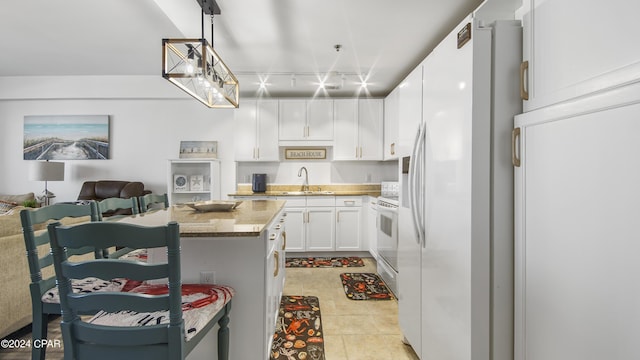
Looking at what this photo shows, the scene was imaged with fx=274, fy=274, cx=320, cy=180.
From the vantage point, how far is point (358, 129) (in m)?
4.29

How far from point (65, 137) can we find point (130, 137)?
106 cm

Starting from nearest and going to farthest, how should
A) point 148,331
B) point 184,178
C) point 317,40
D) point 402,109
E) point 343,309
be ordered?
point 148,331 → point 402,109 → point 343,309 → point 317,40 → point 184,178

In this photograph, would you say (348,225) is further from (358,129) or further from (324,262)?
(358,129)

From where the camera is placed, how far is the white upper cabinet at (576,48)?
2.57 feet

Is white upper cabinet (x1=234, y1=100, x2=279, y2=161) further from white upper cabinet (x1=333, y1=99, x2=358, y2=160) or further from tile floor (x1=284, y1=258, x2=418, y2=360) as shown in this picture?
tile floor (x1=284, y1=258, x2=418, y2=360)

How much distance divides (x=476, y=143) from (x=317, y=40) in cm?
221

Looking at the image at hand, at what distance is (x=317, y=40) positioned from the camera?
2.85 metres

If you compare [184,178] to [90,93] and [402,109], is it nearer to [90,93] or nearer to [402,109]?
[90,93]

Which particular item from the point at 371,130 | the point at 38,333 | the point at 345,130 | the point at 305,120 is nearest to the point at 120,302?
the point at 38,333

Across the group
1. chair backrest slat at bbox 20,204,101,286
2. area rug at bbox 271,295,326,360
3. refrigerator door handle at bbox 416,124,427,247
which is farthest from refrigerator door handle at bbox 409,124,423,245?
chair backrest slat at bbox 20,204,101,286

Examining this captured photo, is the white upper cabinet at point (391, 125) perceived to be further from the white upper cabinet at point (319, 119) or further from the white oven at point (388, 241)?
the white oven at point (388, 241)

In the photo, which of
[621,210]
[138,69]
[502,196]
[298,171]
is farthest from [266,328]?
[138,69]

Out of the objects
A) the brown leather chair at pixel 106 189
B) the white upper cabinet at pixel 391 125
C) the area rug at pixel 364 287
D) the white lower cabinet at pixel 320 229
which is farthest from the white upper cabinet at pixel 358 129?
the brown leather chair at pixel 106 189

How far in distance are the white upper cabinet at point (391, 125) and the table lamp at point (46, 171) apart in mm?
4983
